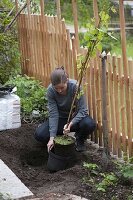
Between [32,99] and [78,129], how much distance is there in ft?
5.79

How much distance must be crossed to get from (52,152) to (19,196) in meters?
1.11

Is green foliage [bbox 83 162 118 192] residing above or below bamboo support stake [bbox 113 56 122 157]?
below

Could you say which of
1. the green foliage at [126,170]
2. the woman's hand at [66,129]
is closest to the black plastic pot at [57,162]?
the woman's hand at [66,129]

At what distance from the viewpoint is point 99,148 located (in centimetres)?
618

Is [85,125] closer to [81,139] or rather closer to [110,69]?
[81,139]

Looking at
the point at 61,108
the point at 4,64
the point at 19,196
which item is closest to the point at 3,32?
the point at 4,64

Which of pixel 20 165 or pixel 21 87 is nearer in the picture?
pixel 20 165

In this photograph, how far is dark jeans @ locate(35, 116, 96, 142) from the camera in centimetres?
594

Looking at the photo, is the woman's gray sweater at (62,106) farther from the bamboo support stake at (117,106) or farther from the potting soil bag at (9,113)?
the potting soil bag at (9,113)

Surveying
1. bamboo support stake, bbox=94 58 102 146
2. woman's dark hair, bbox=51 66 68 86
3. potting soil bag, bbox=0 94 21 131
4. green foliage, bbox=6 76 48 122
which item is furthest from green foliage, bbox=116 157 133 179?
green foliage, bbox=6 76 48 122

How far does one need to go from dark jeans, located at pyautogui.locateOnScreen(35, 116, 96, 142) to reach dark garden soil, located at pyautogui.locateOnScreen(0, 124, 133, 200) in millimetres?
212

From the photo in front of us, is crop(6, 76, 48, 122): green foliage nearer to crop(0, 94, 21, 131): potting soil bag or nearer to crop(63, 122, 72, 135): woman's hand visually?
crop(0, 94, 21, 131): potting soil bag

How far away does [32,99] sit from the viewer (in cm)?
761

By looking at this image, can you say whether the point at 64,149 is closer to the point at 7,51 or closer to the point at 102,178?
the point at 102,178
